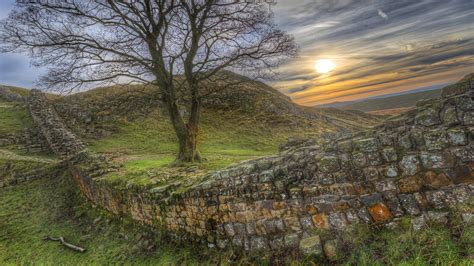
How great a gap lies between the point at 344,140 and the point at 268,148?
54.6ft

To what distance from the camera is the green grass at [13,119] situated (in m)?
22.5

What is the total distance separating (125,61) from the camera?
1174 centimetres

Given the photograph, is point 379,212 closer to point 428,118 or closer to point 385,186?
point 385,186

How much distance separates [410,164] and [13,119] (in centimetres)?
2993

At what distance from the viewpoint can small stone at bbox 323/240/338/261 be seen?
4.86 meters

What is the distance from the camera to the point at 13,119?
2528 centimetres

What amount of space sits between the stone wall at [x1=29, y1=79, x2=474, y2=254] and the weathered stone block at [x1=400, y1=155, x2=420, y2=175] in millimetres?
14

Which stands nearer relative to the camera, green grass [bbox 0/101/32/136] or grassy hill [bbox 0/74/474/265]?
grassy hill [bbox 0/74/474/265]

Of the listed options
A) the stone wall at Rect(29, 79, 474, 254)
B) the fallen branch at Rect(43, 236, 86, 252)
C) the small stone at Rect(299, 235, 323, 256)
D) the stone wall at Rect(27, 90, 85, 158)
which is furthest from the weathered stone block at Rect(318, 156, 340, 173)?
the stone wall at Rect(27, 90, 85, 158)

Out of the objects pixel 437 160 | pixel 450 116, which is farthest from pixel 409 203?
pixel 450 116

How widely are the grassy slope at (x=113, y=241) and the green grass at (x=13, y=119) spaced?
11238 mm

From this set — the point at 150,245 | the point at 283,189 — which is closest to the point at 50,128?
the point at 150,245

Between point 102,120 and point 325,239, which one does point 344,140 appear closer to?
point 325,239

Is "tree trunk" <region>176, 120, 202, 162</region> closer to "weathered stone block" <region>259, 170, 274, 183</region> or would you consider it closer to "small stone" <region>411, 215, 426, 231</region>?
"weathered stone block" <region>259, 170, 274, 183</region>
